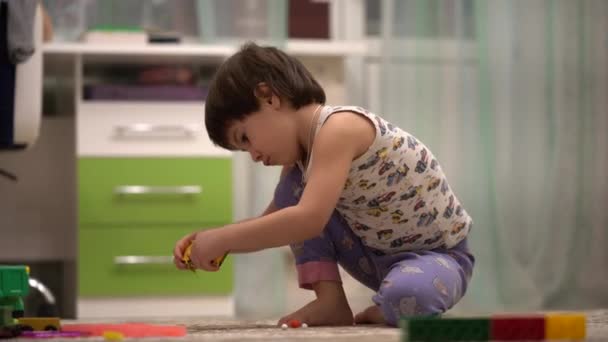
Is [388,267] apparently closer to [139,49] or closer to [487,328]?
[487,328]

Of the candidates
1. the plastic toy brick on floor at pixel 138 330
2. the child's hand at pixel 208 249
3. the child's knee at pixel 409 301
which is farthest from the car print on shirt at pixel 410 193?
the plastic toy brick on floor at pixel 138 330

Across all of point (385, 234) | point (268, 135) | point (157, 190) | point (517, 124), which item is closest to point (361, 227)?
point (385, 234)

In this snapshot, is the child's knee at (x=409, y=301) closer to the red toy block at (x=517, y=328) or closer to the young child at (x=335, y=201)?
the young child at (x=335, y=201)

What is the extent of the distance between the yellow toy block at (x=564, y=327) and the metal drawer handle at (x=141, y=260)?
4.91 feet

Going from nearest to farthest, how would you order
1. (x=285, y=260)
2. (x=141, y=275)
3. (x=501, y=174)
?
(x=141, y=275) < (x=285, y=260) < (x=501, y=174)

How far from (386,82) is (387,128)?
1.38 metres

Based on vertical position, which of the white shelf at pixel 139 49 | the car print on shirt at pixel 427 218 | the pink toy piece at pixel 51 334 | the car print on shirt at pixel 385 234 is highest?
the white shelf at pixel 139 49

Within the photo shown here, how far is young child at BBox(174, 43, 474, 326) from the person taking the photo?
1.33 meters

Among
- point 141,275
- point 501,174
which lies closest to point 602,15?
point 501,174

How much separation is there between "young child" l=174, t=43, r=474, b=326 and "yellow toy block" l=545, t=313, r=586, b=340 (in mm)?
364

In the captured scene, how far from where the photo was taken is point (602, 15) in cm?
299

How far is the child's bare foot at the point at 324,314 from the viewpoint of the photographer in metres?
1.47

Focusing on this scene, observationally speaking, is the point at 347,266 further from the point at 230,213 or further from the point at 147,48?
the point at 147,48

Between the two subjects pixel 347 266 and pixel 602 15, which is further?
pixel 602 15
